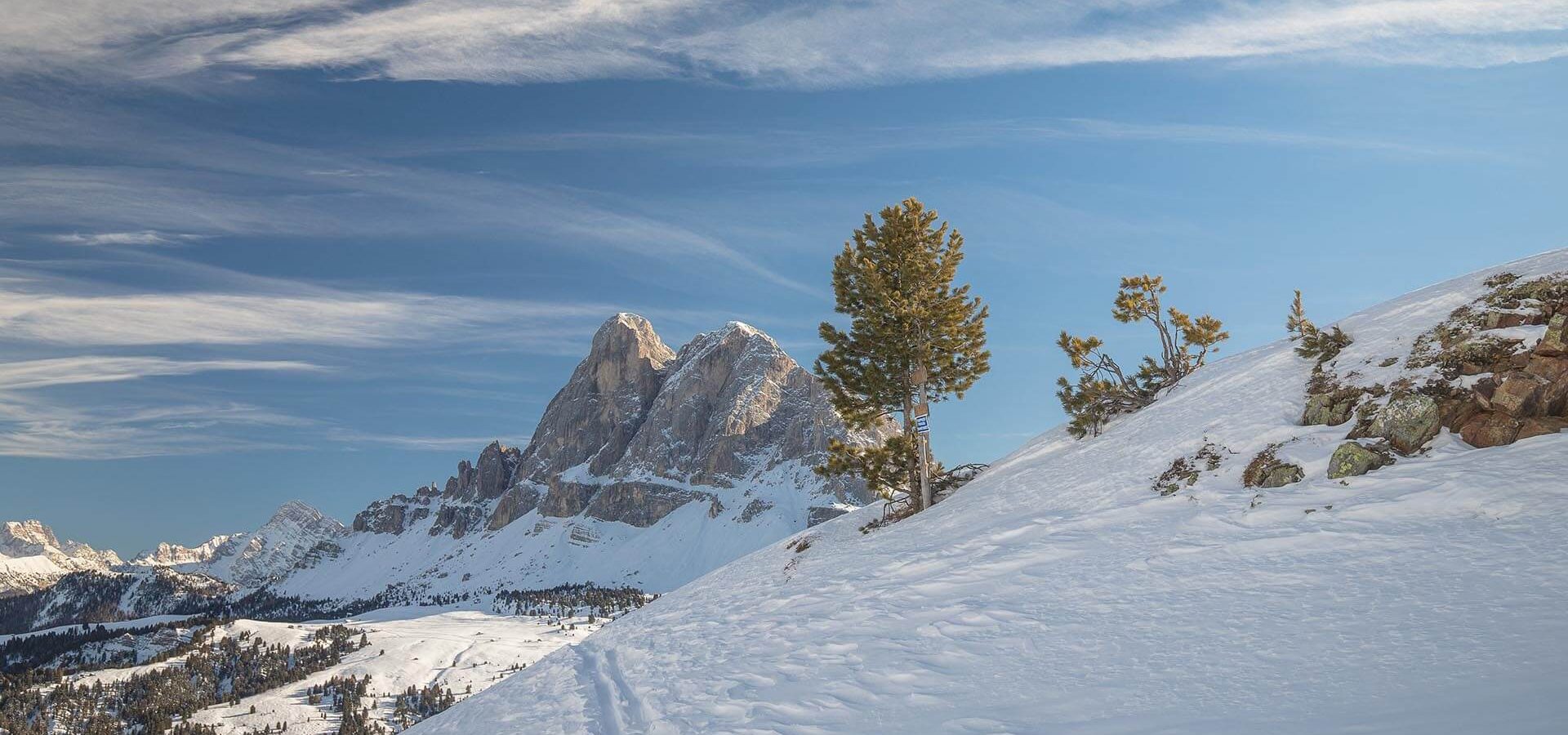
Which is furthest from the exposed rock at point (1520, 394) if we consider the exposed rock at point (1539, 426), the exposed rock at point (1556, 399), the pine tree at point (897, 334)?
the pine tree at point (897, 334)

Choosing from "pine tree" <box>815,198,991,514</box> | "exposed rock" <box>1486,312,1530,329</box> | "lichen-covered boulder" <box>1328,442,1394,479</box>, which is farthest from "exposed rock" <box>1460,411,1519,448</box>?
"pine tree" <box>815,198,991,514</box>

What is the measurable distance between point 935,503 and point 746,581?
7.63 metres

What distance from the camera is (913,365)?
3094 cm

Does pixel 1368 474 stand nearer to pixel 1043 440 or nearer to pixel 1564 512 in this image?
pixel 1564 512

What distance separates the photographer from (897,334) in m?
30.4

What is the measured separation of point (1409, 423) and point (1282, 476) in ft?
8.63

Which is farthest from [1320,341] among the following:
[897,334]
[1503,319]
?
[897,334]

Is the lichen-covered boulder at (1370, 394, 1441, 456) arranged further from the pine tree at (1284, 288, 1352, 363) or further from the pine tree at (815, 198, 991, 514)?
the pine tree at (815, 198, 991, 514)

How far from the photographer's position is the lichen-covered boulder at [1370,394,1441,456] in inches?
637

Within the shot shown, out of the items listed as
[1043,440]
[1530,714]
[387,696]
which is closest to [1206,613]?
[1530,714]

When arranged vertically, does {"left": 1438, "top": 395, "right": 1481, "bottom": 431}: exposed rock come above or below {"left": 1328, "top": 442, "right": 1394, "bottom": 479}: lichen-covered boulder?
above

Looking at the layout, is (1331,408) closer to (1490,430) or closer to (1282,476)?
(1282,476)

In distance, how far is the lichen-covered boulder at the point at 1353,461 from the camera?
15898 mm

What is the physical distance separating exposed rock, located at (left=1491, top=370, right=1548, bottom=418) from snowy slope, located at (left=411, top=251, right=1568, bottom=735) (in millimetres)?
881
